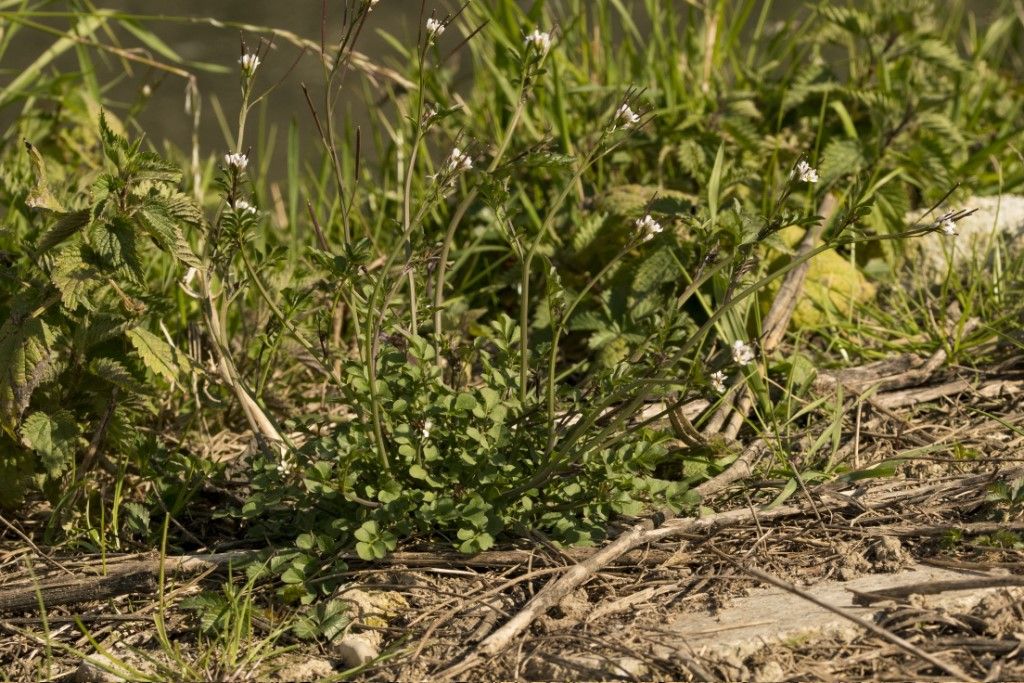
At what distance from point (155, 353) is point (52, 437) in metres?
0.27

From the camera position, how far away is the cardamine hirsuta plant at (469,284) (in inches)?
87.2

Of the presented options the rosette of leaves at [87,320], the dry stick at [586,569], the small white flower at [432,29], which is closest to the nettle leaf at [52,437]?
the rosette of leaves at [87,320]

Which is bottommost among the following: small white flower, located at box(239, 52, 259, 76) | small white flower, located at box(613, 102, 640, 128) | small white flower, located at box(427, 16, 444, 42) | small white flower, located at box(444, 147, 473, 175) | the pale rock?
the pale rock

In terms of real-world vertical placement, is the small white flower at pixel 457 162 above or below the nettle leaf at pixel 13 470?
above

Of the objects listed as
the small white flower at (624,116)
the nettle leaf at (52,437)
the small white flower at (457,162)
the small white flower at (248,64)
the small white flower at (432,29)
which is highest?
the small white flower at (432,29)

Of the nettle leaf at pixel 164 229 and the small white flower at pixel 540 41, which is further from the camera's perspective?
the nettle leaf at pixel 164 229

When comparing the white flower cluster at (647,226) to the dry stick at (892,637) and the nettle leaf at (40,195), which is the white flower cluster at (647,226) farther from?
the nettle leaf at (40,195)

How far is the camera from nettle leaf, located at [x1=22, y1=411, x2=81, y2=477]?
2338mm

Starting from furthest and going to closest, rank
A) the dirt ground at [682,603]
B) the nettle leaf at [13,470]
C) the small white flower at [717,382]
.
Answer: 1. the nettle leaf at [13,470]
2. the small white flower at [717,382]
3. the dirt ground at [682,603]

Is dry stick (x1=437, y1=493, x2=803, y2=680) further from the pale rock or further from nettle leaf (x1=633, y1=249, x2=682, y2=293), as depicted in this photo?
nettle leaf (x1=633, y1=249, x2=682, y2=293)

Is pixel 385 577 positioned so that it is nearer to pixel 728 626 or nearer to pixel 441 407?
pixel 441 407

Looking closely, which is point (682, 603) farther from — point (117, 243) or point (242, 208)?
point (117, 243)

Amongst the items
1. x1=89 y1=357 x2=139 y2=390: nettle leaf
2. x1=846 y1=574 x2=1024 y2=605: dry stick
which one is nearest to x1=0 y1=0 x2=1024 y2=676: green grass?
x1=89 y1=357 x2=139 y2=390: nettle leaf

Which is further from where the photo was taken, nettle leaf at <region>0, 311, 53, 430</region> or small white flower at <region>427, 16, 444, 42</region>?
nettle leaf at <region>0, 311, 53, 430</region>
